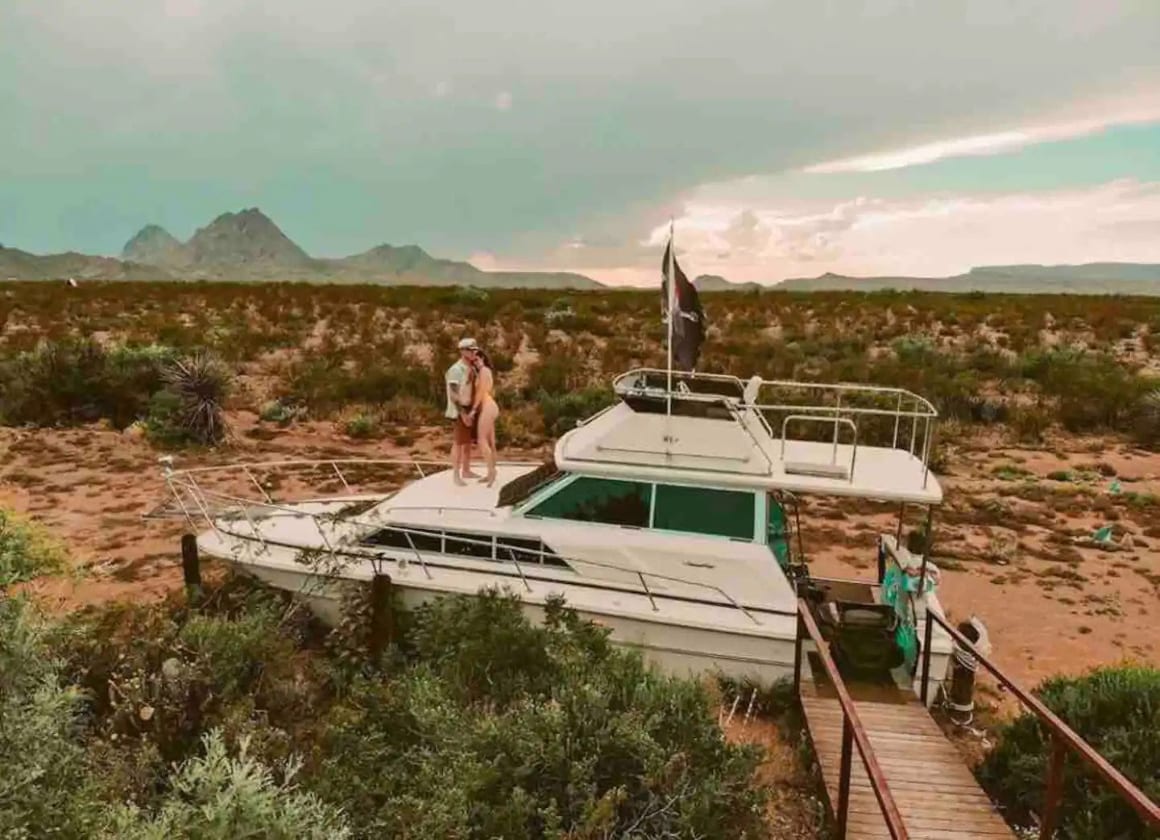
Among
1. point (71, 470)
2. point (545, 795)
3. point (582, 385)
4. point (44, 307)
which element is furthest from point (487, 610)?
point (44, 307)

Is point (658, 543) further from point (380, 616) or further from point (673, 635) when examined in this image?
point (380, 616)

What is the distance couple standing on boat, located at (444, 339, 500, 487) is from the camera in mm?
8070

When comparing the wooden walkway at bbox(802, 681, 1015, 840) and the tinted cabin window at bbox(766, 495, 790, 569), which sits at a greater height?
the tinted cabin window at bbox(766, 495, 790, 569)

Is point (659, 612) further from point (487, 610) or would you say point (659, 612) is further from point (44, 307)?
point (44, 307)

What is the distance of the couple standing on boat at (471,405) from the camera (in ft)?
26.5

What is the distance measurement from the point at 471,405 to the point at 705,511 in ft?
8.39

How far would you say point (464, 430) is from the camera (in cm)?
836

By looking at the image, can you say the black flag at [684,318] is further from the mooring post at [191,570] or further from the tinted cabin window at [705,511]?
the mooring post at [191,570]

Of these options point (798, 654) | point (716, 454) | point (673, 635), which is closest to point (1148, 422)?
point (716, 454)

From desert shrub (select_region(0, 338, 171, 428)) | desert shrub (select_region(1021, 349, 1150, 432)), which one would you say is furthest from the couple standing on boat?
desert shrub (select_region(1021, 349, 1150, 432))

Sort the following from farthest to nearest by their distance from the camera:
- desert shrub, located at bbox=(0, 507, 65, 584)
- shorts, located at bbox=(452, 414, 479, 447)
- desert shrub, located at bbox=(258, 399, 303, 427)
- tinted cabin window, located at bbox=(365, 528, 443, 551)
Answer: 1. desert shrub, located at bbox=(258, 399, 303, 427)
2. shorts, located at bbox=(452, 414, 479, 447)
3. tinted cabin window, located at bbox=(365, 528, 443, 551)
4. desert shrub, located at bbox=(0, 507, 65, 584)

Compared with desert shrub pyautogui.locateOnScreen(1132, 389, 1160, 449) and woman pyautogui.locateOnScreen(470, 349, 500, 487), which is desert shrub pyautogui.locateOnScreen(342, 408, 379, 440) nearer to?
woman pyautogui.locateOnScreen(470, 349, 500, 487)

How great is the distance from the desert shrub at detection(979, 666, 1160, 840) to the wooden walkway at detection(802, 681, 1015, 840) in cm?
35

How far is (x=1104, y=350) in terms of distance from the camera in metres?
26.3
